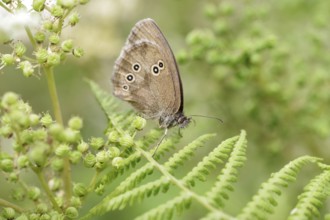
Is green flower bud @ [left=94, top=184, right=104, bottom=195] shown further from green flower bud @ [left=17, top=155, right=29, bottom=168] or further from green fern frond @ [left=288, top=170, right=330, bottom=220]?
green fern frond @ [left=288, top=170, right=330, bottom=220]

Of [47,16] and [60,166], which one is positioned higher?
[47,16]

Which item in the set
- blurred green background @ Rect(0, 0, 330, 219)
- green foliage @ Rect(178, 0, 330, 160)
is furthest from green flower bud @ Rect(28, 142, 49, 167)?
green foliage @ Rect(178, 0, 330, 160)

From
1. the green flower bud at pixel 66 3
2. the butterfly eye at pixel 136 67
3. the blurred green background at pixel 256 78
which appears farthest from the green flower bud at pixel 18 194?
the blurred green background at pixel 256 78

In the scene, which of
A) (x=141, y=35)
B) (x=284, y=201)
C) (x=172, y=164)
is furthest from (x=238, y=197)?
(x=172, y=164)

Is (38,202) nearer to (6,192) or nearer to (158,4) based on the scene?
(6,192)

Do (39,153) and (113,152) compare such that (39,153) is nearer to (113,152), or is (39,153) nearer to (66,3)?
(113,152)

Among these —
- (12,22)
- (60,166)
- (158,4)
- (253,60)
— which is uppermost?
(158,4)
